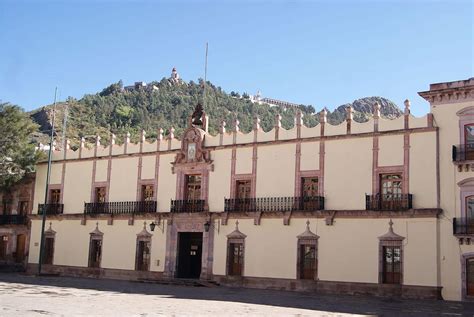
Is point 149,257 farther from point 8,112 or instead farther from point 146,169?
point 8,112

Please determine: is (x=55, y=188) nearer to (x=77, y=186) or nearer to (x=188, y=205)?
(x=77, y=186)

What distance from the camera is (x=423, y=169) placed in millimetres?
27797

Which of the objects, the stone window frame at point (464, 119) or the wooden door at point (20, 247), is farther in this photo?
the wooden door at point (20, 247)

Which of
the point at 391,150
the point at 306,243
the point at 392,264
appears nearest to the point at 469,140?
the point at 391,150

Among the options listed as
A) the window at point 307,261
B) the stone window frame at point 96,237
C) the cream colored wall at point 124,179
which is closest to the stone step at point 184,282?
the window at point 307,261

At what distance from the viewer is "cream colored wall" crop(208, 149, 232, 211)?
33719 mm

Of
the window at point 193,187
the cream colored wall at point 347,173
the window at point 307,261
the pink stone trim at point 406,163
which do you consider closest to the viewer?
the pink stone trim at point 406,163

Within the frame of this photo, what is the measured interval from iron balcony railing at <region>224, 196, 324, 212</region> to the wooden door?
17493 mm

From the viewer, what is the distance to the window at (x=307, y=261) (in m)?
30.1

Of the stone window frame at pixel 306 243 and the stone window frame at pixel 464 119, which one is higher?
the stone window frame at pixel 464 119

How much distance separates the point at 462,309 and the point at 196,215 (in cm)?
1592

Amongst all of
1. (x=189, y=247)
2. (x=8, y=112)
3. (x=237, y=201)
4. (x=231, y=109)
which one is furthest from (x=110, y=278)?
(x=231, y=109)

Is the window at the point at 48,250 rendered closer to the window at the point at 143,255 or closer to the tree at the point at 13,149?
the tree at the point at 13,149

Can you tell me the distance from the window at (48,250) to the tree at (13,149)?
15.1ft
